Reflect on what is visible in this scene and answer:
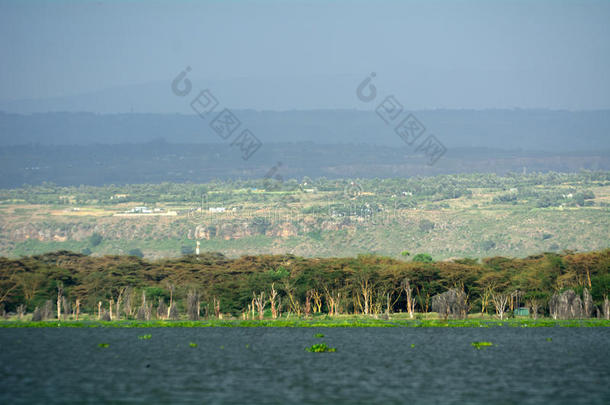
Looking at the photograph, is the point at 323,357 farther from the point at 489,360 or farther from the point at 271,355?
the point at 489,360

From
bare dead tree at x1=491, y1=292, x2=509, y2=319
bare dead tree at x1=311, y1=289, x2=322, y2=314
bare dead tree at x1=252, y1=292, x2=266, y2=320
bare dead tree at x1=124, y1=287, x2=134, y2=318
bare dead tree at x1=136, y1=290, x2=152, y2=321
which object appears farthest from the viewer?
bare dead tree at x1=311, y1=289, x2=322, y2=314

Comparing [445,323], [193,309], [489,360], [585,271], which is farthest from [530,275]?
[489,360]

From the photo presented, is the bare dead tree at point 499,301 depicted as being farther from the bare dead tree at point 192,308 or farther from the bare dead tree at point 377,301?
the bare dead tree at point 192,308

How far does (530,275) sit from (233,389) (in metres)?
69.0

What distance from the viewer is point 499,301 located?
3883 inches

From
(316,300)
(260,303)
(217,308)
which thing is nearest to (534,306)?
(316,300)

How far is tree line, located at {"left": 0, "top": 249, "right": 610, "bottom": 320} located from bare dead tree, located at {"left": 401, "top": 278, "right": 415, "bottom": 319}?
0.41 ft

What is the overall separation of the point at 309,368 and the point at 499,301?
51185 mm

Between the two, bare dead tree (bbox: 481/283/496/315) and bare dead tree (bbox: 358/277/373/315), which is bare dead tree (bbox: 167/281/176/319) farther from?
bare dead tree (bbox: 481/283/496/315)

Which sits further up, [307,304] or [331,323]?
[307,304]

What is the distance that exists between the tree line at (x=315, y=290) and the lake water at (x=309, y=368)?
64.3ft

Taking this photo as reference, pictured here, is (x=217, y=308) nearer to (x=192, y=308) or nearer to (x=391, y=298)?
(x=192, y=308)

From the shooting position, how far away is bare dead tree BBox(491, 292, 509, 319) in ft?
311

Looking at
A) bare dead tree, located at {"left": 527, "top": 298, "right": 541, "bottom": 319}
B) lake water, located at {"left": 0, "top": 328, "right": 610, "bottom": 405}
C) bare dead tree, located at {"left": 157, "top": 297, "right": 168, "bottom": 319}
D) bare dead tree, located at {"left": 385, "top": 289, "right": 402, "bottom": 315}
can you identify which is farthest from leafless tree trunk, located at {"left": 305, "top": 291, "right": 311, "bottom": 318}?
bare dead tree, located at {"left": 527, "top": 298, "right": 541, "bottom": 319}
